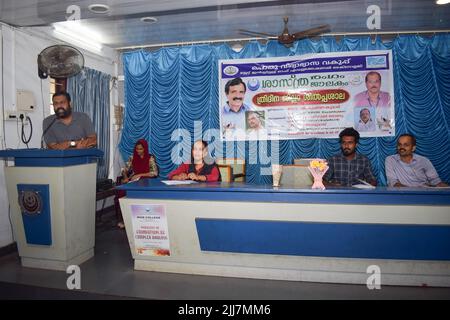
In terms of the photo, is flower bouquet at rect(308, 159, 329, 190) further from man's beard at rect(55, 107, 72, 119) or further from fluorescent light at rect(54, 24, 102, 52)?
fluorescent light at rect(54, 24, 102, 52)

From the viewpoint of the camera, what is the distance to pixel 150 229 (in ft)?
9.59

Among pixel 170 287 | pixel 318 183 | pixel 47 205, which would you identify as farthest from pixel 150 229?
pixel 318 183

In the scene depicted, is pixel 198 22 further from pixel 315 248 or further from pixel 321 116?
pixel 315 248

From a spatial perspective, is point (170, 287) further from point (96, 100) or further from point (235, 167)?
point (96, 100)

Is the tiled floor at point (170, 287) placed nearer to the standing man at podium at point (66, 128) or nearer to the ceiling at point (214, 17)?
the standing man at podium at point (66, 128)

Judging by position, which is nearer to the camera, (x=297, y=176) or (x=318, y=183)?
(x=318, y=183)

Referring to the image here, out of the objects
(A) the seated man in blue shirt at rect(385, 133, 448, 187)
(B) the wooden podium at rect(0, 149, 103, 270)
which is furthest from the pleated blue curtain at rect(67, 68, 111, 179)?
(A) the seated man in blue shirt at rect(385, 133, 448, 187)

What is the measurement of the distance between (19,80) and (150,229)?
2.83m

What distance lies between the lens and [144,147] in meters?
4.77

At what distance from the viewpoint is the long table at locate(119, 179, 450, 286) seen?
2.50 m

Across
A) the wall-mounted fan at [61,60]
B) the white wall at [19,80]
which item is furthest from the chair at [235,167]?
the white wall at [19,80]

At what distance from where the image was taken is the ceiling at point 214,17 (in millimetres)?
3479

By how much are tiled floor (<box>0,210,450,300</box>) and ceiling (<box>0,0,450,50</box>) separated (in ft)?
9.89

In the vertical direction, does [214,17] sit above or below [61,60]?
above
